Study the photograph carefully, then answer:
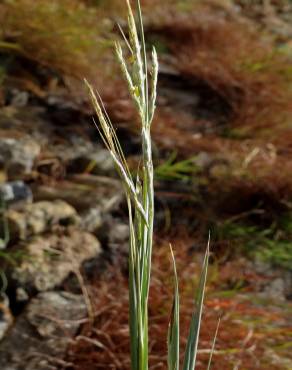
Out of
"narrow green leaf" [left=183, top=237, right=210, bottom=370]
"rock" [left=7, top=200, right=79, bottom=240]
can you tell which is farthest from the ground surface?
"narrow green leaf" [left=183, top=237, right=210, bottom=370]

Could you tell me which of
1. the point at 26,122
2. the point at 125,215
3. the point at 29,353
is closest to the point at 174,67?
the point at 26,122

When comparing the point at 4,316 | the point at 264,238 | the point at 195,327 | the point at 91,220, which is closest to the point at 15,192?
the point at 91,220

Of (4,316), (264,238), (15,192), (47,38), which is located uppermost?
(47,38)

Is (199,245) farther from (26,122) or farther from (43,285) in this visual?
(26,122)

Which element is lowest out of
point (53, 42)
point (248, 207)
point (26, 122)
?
point (248, 207)

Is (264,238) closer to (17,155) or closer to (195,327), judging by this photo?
(17,155)

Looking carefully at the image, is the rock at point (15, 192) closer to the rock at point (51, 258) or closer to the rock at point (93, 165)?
the rock at point (51, 258)
